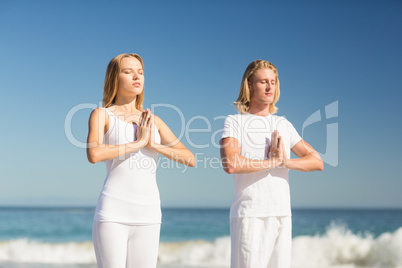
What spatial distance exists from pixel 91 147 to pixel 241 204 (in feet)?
3.38

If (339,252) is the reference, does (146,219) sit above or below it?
above

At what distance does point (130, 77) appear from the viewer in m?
3.08

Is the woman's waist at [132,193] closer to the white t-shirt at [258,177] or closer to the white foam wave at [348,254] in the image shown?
the white t-shirt at [258,177]

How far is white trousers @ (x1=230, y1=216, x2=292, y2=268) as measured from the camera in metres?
2.96

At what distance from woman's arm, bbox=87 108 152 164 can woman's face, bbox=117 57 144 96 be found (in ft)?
0.66

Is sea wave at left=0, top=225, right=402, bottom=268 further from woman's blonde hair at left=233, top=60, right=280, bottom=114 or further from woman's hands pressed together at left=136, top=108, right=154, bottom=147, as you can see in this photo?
woman's hands pressed together at left=136, top=108, right=154, bottom=147

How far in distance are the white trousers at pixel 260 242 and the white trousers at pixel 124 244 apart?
530 millimetres

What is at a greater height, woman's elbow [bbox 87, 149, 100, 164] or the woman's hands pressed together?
the woman's hands pressed together

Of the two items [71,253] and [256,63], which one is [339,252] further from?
[256,63]

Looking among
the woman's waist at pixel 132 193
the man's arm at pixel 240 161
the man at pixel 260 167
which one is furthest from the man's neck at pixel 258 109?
the woman's waist at pixel 132 193

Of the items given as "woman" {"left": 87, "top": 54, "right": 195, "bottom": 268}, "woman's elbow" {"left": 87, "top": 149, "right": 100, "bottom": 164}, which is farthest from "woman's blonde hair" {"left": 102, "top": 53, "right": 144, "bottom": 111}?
"woman's elbow" {"left": 87, "top": 149, "right": 100, "bottom": 164}

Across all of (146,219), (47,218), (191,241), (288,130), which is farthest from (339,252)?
(47,218)

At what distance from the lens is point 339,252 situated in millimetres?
11586

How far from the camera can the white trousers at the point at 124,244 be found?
8.97 feet
